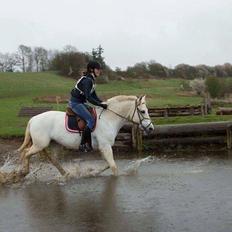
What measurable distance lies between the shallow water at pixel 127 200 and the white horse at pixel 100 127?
0.65 metres

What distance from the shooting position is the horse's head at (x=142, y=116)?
12633 millimetres

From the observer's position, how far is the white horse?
12.4m

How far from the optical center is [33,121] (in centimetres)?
1272

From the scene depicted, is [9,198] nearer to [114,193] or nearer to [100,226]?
[114,193]

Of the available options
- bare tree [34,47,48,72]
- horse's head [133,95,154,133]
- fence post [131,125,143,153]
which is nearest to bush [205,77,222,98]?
fence post [131,125,143,153]

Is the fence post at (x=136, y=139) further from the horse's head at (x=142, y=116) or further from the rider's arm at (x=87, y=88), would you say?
the rider's arm at (x=87, y=88)

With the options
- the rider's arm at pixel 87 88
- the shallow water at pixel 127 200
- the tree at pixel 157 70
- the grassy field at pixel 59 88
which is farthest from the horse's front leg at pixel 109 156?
the tree at pixel 157 70

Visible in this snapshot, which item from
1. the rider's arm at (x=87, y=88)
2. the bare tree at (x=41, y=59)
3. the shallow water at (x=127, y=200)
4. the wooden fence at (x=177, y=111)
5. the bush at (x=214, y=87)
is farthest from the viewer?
the bare tree at (x=41, y=59)

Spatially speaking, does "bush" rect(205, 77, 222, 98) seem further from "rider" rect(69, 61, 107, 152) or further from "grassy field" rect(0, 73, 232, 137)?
"rider" rect(69, 61, 107, 152)

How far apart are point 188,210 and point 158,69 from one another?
77574 millimetres

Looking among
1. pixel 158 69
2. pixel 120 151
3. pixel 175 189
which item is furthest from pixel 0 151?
pixel 158 69

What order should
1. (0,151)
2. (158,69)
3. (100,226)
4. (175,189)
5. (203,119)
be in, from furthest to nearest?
1. (158,69)
2. (203,119)
3. (0,151)
4. (175,189)
5. (100,226)

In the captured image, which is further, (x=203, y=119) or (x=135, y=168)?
(x=203, y=119)

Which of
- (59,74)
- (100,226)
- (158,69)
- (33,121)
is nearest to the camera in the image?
(100,226)
